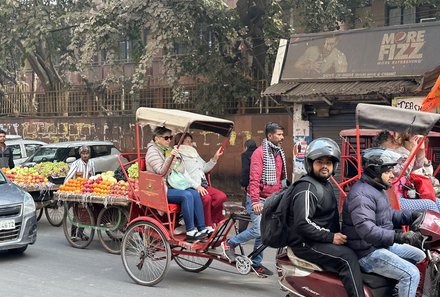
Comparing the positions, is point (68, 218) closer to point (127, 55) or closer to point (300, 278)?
point (300, 278)

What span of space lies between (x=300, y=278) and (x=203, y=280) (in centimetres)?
286

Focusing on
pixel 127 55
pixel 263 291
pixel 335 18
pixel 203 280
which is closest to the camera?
pixel 263 291

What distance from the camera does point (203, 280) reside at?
295 inches

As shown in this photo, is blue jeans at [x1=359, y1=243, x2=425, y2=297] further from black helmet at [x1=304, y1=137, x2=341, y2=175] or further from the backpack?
black helmet at [x1=304, y1=137, x2=341, y2=175]

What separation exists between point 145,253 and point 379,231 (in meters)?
3.57

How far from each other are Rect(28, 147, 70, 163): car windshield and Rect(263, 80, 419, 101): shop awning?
17.7 ft

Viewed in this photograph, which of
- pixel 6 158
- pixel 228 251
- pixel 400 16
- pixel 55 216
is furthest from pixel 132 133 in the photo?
pixel 228 251

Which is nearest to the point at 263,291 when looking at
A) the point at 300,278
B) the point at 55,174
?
the point at 300,278

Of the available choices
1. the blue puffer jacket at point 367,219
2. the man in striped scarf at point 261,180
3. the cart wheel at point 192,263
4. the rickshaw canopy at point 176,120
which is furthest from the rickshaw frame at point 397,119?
the cart wheel at point 192,263

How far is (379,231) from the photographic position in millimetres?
4371

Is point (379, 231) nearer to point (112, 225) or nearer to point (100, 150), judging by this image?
point (112, 225)

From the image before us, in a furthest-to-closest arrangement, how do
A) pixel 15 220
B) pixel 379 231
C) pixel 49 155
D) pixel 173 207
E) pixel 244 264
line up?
pixel 49 155, pixel 15 220, pixel 173 207, pixel 244 264, pixel 379 231

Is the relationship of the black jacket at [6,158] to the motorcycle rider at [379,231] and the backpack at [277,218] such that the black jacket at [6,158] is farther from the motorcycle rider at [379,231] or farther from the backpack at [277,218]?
the motorcycle rider at [379,231]

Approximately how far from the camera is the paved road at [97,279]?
22.5ft
